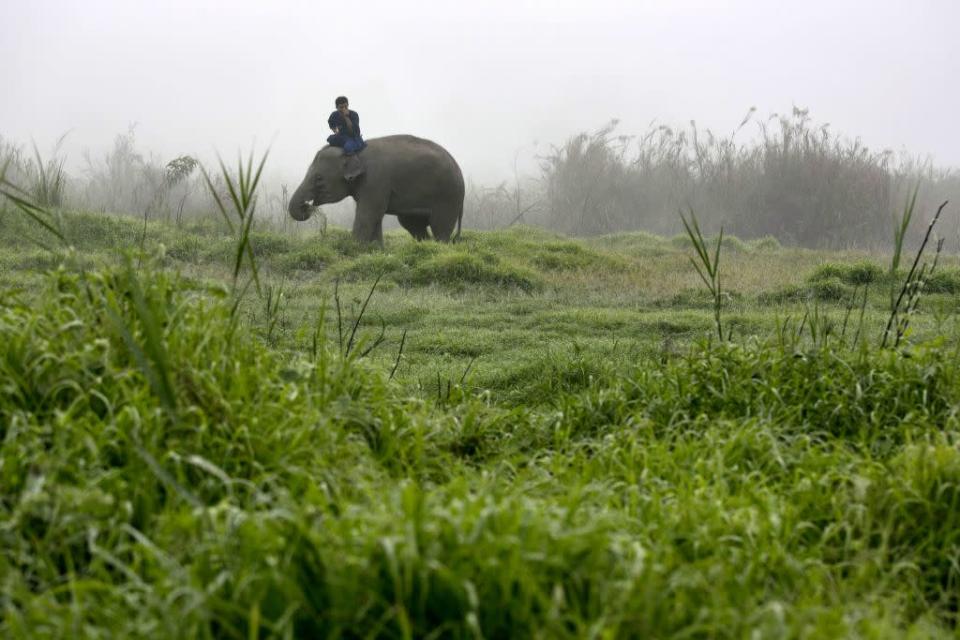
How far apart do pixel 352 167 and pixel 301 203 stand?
0.85 metres

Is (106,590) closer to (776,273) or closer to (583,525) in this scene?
(583,525)

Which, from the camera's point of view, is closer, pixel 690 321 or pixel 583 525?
pixel 583 525

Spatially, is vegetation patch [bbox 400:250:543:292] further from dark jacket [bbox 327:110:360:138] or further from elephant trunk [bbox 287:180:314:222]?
elephant trunk [bbox 287:180:314:222]

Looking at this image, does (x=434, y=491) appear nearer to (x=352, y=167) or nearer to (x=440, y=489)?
(x=440, y=489)

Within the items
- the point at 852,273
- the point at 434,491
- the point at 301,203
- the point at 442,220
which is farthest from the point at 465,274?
the point at 434,491

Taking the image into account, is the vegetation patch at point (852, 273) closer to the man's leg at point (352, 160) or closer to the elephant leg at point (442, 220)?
the elephant leg at point (442, 220)

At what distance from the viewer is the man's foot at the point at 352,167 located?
40.6 feet

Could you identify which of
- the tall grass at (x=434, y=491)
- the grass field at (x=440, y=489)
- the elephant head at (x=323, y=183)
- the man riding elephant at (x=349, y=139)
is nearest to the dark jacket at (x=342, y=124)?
the man riding elephant at (x=349, y=139)

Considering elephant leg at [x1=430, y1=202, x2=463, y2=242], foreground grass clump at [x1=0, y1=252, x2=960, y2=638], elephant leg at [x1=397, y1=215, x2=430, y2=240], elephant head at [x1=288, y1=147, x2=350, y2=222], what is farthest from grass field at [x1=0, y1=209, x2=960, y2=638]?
elephant leg at [x1=397, y1=215, x2=430, y2=240]

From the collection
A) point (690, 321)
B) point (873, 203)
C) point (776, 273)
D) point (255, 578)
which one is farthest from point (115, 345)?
point (873, 203)

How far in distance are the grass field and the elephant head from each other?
7.71 metres

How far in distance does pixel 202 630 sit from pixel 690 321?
6178mm

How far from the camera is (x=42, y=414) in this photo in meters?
2.85

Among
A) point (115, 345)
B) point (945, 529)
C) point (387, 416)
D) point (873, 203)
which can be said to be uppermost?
point (873, 203)
